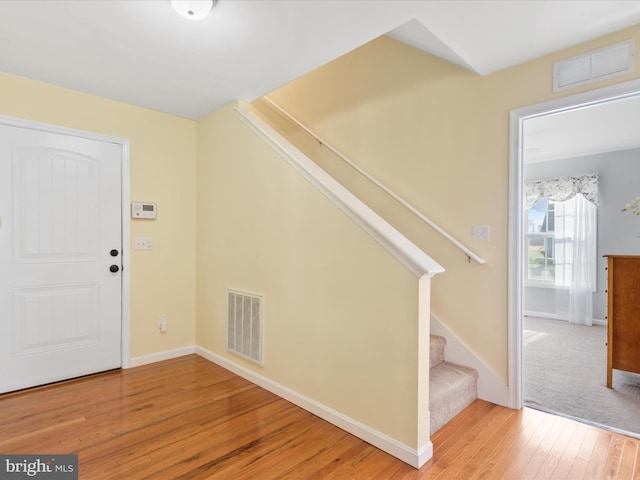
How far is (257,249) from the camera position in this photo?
2.78 m

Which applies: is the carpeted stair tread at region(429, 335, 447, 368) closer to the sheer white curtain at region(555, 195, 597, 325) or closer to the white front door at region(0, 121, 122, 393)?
the white front door at region(0, 121, 122, 393)

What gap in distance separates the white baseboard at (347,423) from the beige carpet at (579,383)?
1166 millimetres

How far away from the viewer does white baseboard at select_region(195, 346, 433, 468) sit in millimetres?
1744

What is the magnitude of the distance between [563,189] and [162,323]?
17.3 feet

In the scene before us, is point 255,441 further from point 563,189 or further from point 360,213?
point 563,189

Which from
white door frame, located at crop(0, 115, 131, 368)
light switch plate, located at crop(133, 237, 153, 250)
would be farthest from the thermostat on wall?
light switch plate, located at crop(133, 237, 153, 250)

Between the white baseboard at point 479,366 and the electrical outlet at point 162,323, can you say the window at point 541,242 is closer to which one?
the white baseboard at point 479,366

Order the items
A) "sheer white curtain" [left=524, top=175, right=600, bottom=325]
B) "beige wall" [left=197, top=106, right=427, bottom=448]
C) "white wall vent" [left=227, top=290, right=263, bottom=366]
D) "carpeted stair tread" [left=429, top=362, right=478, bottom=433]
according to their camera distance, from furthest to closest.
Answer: "sheer white curtain" [left=524, top=175, right=600, bottom=325] → "white wall vent" [left=227, top=290, right=263, bottom=366] → "carpeted stair tread" [left=429, top=362, right=478, bottom=433] → "beige wall" [left=197, top=106, right=427, bottom=448]

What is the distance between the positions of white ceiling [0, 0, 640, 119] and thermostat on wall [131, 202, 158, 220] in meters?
1.03

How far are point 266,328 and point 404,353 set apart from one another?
4.08 feet

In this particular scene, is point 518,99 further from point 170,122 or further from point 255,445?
point 170,122

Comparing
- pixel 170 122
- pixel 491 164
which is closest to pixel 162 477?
pixel 491 164

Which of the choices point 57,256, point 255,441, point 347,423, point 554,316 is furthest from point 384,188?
point 554,316

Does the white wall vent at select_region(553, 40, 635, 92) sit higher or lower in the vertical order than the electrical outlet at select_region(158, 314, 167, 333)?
higher
